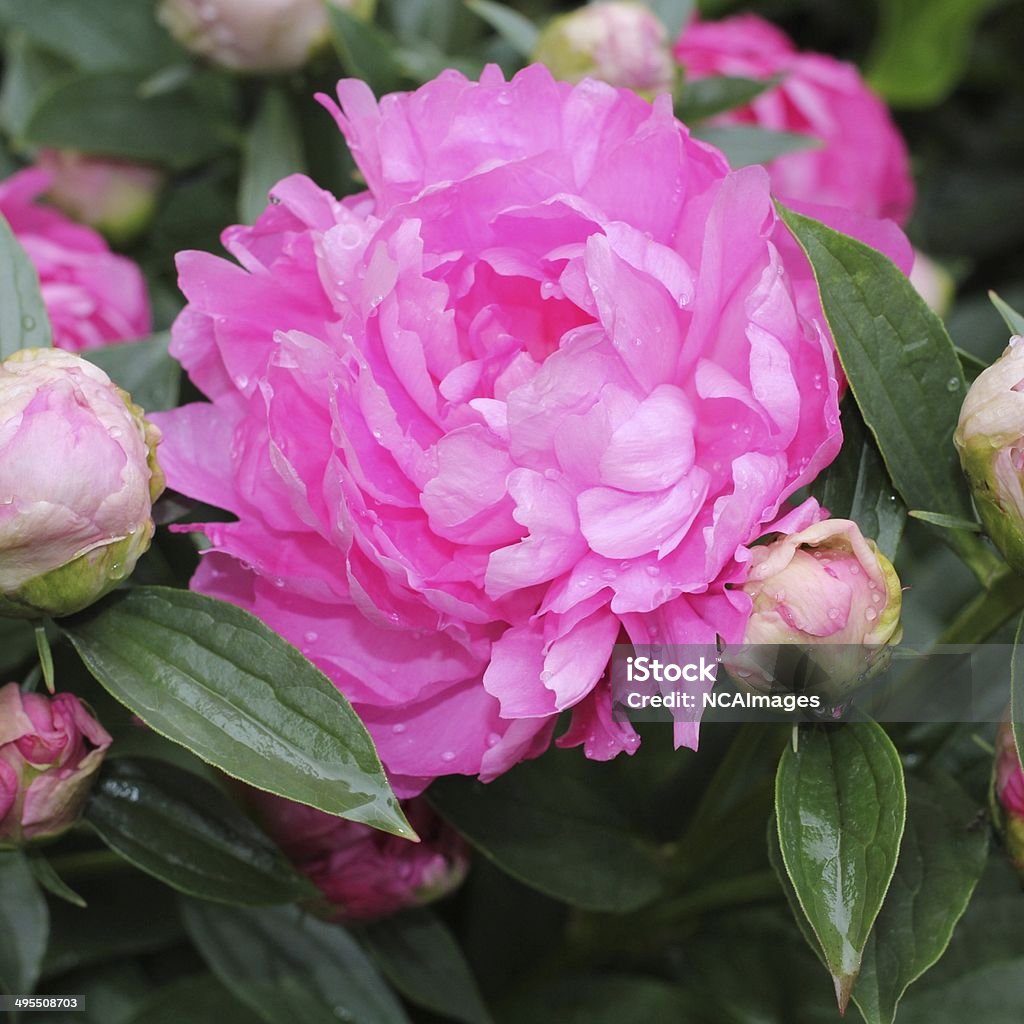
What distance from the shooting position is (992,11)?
1373 mm

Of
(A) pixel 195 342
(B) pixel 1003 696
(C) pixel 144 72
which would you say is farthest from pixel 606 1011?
(C) pixel 144 72

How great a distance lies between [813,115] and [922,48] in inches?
14.3

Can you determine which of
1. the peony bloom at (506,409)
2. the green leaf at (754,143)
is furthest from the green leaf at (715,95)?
the peony bloom at (506,409)

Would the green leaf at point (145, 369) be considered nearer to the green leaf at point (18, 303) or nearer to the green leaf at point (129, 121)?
the green leaf at point (18, 303)

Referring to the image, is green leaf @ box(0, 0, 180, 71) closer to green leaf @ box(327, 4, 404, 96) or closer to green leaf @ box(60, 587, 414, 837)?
green leaf @ box(327, 4, 404, 96)

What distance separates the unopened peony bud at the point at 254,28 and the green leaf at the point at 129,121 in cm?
8

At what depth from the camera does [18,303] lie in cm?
64

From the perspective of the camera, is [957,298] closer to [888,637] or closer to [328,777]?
[888,637]

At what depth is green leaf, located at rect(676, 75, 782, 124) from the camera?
2.82 ft

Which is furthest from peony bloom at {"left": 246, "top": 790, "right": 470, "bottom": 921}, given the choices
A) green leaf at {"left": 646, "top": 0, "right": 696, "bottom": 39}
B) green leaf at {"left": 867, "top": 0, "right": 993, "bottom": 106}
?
green leaf at {"left": 867, "top": 0, "right": 993, "bottom": 106}

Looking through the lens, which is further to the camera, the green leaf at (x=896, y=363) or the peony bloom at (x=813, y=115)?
the peony bloom at (x=813, y=115)

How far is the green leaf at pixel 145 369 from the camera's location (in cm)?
68

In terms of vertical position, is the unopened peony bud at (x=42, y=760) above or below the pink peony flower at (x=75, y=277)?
below

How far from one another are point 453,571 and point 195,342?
17 cm
